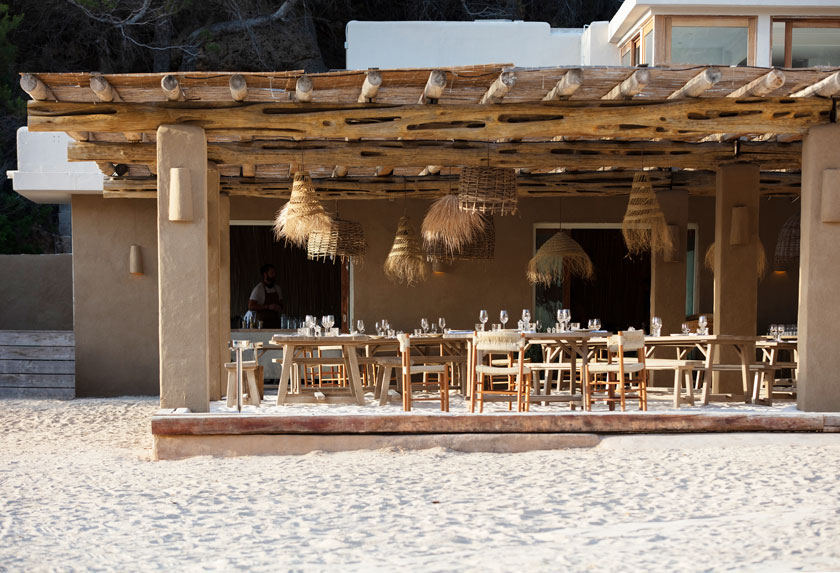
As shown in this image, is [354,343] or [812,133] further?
[354,343]

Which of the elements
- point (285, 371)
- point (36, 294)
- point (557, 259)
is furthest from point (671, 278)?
point (36, 294)

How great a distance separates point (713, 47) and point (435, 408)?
664 cm

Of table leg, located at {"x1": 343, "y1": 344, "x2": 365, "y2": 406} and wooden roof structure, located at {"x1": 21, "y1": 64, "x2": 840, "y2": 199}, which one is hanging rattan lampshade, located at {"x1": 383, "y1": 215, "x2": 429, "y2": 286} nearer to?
wooden roof structure, located at {"x1": 21, "y1": 64, "x2": 840, "y2": 199}

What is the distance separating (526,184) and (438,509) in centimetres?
629

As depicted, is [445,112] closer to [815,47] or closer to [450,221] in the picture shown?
[450,221]

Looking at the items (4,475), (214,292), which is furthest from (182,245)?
(4,475)

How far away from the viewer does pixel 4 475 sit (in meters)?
6.82

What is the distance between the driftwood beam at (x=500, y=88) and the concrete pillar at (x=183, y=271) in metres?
2.31

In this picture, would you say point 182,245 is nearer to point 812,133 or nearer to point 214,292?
point 214,292

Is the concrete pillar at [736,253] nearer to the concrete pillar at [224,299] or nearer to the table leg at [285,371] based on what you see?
the table leg at [285,371]

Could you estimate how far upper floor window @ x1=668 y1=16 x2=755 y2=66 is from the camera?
40.0ft

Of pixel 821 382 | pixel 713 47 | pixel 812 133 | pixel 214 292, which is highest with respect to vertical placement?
pixel 713 47

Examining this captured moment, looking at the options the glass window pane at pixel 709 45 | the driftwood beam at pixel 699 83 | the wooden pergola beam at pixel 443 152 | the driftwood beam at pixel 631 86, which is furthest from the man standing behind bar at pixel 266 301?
the driftwood beam at pixel 699 83

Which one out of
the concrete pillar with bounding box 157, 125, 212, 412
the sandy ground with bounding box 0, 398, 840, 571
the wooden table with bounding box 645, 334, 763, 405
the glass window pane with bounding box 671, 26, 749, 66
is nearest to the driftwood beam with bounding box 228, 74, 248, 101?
the concrete pillar with bounding box 157, 125, 212, 412
